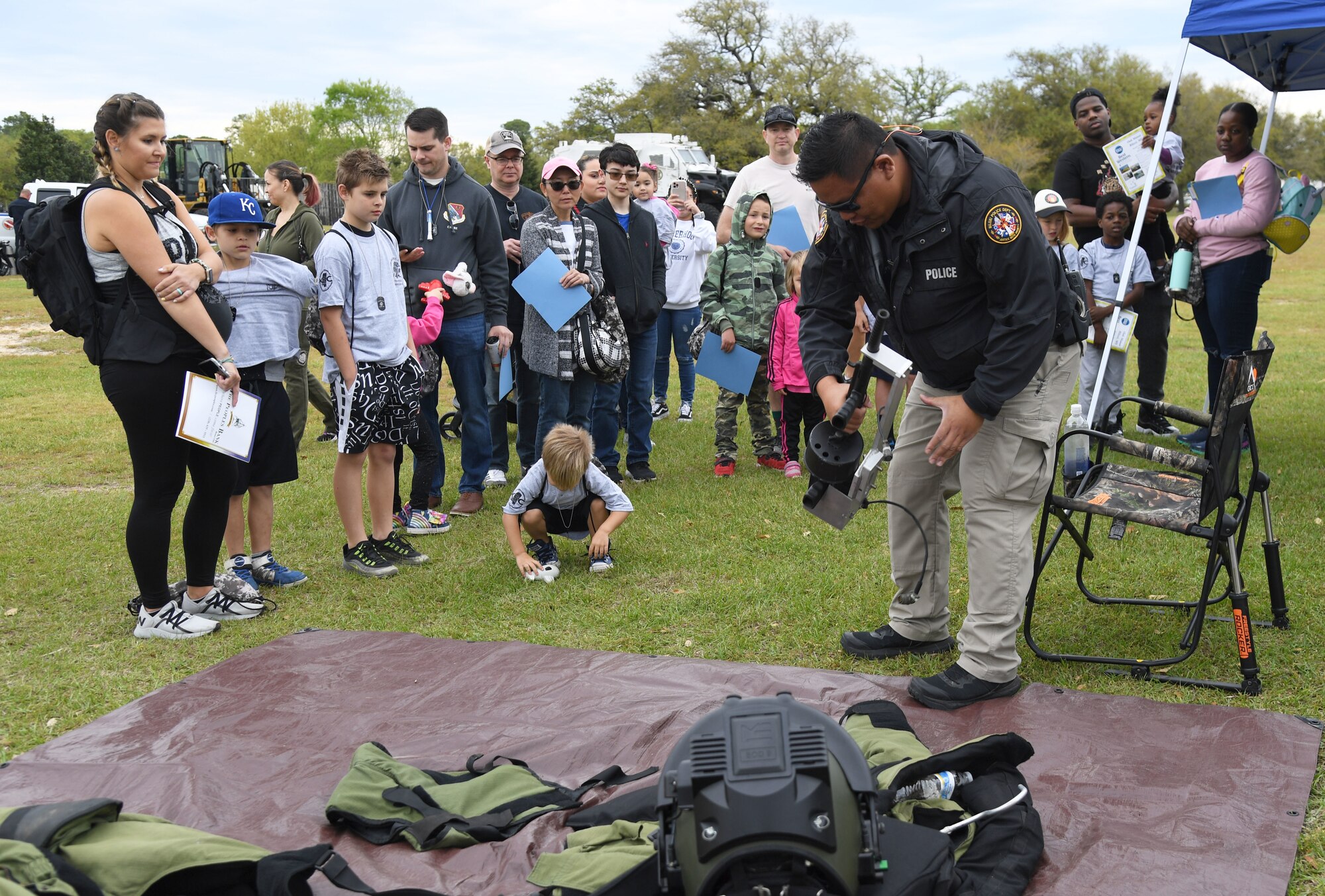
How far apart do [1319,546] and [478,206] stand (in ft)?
15.3

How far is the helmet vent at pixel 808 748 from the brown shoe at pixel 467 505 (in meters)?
4.24

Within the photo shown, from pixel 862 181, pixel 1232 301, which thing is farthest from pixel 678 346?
pixel 862 181

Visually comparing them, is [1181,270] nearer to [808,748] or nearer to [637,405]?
[637,405]

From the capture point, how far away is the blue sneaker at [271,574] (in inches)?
197

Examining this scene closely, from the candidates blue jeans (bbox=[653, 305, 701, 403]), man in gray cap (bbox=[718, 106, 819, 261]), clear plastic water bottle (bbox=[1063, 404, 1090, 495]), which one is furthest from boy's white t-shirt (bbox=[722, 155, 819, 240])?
clear plastic water bottle (bbox=[1063, 404, 1090, 495])

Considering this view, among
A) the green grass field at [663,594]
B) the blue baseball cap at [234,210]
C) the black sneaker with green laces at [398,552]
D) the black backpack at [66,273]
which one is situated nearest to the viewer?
the green grass field at [663,594]

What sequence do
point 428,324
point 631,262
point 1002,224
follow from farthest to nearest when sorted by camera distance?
point 631,262
point 428,324
point 1002,224

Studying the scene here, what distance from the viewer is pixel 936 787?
8.59 feet

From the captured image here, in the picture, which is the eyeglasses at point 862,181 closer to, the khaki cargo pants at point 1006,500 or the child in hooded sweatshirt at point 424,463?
the khaki cargo pants at point 1006,500

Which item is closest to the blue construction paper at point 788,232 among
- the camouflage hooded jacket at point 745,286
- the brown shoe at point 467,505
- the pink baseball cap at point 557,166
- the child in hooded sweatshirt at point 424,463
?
the camouflage hooded jacket at point 745,286

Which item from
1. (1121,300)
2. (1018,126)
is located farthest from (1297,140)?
(1121,300)

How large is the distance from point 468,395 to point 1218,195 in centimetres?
487

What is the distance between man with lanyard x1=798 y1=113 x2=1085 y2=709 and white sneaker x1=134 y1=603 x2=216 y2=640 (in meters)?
2.76

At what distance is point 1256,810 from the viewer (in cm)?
269
